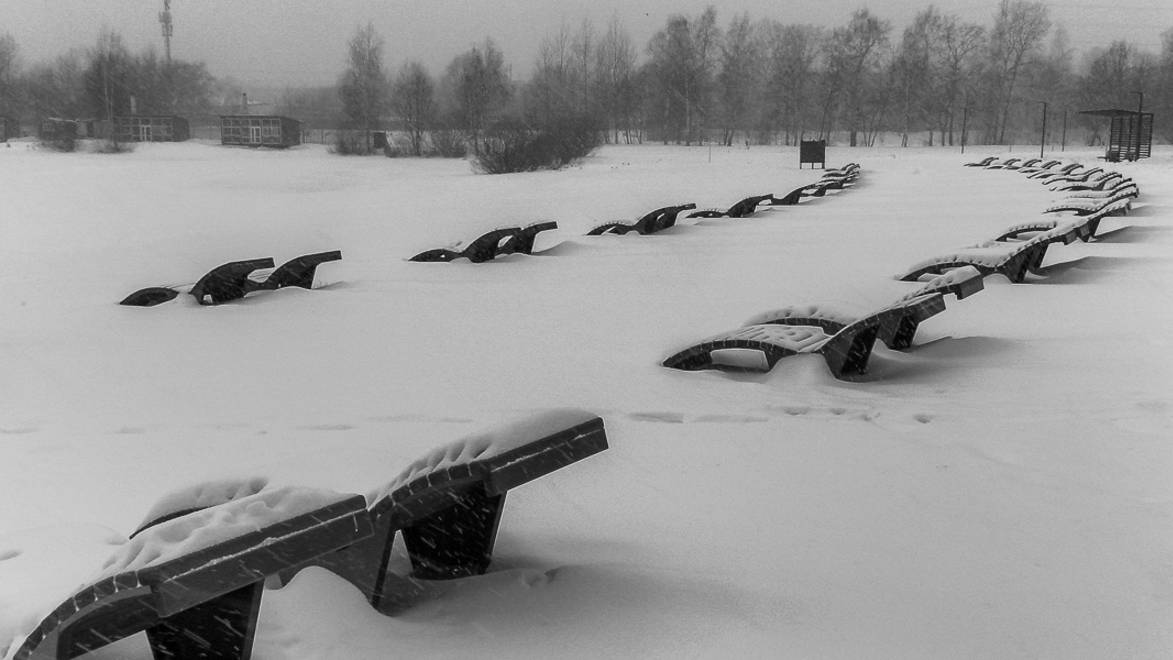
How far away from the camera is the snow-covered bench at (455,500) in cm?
192

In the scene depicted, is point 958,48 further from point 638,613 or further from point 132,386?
point 638,613

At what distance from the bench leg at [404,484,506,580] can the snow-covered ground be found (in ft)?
0.22

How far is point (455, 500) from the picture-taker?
2.19 metres

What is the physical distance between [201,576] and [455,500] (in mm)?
769

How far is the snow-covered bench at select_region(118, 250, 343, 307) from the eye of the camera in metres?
6.57

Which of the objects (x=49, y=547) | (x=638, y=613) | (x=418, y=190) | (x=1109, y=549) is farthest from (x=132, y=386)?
(x=418, y=190)

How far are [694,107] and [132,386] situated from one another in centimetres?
755

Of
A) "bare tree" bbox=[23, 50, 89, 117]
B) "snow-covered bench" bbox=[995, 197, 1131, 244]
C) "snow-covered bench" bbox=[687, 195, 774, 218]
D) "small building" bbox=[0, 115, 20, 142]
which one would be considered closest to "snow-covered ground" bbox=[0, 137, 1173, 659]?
"snow-covered bench" bbox=[995, 197, 1131, 244]

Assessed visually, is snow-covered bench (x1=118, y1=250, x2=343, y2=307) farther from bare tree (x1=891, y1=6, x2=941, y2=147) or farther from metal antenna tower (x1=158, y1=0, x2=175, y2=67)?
bare tree (x1=891, y1=6, x2=941, y2=147)

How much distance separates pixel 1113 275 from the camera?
6816 millimetres

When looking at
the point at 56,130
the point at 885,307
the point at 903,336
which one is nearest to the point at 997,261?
the point at 903,336

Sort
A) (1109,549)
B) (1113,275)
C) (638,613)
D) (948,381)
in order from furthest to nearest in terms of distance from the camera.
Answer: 1. (1113,275)
2. (948,381)
3. (1109,549)
4. (638,613)

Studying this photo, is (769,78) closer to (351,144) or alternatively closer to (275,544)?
(351,144)

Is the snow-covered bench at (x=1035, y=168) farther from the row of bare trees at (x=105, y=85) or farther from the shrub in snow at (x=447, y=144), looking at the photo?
the row of bare trees at (x=105, y=85)
